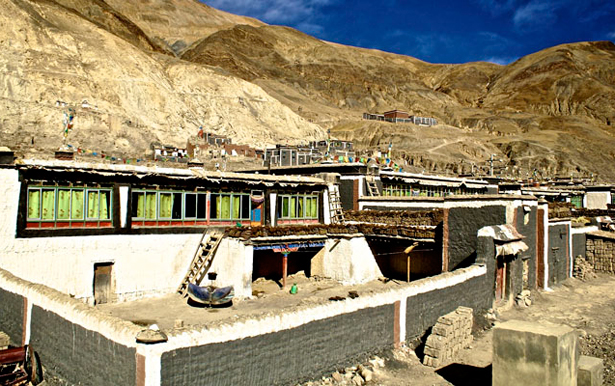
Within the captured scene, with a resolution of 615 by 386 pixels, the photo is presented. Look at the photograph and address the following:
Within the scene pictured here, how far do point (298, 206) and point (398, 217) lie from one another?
6486 mm

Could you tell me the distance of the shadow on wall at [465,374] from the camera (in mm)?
15031

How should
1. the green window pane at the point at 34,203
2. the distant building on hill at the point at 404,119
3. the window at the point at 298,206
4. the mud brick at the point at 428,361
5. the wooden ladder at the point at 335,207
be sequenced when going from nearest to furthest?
the mud brick at the point at 428,361 → the green window pane at the point at 34,203 → the window at the point at 298,206 → the wooden ladder at the point at 335,207 → the distant building on hill at the point at 404,119

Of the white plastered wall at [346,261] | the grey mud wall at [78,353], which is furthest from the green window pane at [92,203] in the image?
the white plastered wall at [346,261]

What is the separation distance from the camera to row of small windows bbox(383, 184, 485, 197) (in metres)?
38.1

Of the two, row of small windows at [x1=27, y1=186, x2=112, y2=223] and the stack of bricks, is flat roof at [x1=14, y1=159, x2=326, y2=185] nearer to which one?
row of small windows at [x1=27, y1=186, x2=112, y2=223]

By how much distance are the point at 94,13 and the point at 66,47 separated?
72.7 meters

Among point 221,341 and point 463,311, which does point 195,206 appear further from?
point 221,341

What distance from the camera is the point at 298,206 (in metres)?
31.2

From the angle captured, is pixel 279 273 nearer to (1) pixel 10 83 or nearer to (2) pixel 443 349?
(2) pixel 443 349

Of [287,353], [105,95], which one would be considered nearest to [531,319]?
[287,353]

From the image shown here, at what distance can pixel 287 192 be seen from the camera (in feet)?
99.7

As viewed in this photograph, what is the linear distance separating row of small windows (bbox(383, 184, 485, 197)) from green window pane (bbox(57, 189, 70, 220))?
22.8m

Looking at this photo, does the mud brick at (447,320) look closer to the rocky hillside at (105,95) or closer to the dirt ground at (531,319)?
the dirt ground at (531,319)

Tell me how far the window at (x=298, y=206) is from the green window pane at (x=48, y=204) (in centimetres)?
1289
